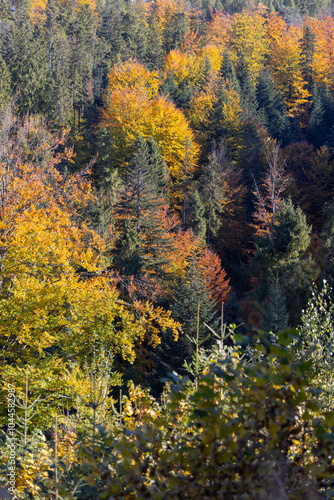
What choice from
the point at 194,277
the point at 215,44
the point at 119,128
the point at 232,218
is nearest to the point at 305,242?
the point at 194,277

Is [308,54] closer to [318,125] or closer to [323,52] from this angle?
[323,52]

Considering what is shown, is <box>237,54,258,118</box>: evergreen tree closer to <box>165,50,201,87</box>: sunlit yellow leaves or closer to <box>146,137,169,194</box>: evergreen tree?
<box>165,50,201,87</box>: sunlit yellow leaves

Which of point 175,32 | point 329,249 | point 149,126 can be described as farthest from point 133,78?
point 329,249

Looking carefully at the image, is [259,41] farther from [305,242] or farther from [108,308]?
[108,308]

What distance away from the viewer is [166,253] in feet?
80.3

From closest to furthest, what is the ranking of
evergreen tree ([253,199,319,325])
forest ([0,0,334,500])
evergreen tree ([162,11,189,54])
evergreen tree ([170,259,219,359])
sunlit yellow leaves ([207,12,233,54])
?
1. forest ([0,0,334,500])
2. evergreen tree ([170,259,219,359])
3. evergreen tree ([253,199,319,325])
4. evergreen tree ([162,11,189,54])
5. sunlit yellow leaves ([207,12,233,54])

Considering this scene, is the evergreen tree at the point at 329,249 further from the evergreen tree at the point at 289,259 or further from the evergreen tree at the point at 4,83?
the evergreen tree at the point at 4,83

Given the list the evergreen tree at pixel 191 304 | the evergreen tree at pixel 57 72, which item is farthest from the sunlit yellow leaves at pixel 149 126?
the evergreen tree at pixel 191 304

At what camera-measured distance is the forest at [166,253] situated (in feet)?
7.54

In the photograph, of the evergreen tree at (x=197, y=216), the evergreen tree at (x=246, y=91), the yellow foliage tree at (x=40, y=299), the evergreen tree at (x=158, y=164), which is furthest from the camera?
the evergreen tree at (x=246, y=91)

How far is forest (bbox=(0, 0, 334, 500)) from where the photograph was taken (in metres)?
2.30

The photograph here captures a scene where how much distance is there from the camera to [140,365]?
20.7 meters

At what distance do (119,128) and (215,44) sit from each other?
92.8 feet

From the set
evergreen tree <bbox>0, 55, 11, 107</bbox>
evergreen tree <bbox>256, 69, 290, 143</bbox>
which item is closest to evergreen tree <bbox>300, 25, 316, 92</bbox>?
evergreen tree <bbox>256, 69, 290, 143</bbox>
